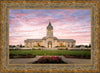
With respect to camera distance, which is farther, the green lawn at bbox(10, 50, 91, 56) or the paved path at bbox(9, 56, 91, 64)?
the green lawn at bbox(10, 50, 91, 56)

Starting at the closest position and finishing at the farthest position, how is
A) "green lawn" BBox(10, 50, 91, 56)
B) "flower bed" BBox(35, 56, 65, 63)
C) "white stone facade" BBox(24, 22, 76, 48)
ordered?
"flower bed" BBox(35, 56, 65, 63)
"green lawn" BBox(10, 50, 91, 56)
"white stone facade" BBox(24, 22, 76, 48)

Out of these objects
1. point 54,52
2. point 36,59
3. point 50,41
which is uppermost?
point 50,41

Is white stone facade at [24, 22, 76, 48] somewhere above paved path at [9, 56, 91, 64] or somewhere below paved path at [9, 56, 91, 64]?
above

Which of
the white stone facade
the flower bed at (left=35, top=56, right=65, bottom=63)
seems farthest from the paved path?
the white stone facade

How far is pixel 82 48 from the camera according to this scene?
6.70 metres

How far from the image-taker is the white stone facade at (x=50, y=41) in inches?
258

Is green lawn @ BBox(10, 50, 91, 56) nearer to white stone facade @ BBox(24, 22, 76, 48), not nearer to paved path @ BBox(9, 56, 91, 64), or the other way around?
paved path @ BBox(9, 56, 91, 64)

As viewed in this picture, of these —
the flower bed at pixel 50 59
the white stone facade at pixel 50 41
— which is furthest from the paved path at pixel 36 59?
the white stone facade at pixel 50 41

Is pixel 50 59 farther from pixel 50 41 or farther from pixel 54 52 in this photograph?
pixel 50 41

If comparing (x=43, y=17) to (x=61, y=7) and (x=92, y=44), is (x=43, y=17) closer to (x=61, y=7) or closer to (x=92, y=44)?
(x=61, y=7)

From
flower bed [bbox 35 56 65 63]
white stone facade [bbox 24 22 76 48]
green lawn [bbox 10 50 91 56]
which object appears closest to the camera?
flower bed [bbox 35 56 65 63]

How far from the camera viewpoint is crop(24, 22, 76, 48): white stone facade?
21.5 feet

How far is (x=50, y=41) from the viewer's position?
6.85 m

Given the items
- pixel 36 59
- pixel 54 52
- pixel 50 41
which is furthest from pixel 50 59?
pixel 50 41
